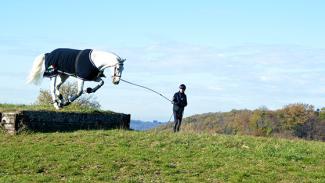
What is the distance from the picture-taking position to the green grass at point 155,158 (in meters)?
13.1

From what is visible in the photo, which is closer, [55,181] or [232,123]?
[55,181]

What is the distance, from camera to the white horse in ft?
63.7

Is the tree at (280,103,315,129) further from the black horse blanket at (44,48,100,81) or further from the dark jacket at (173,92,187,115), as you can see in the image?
the black horse blanket at (44,48,100,81)

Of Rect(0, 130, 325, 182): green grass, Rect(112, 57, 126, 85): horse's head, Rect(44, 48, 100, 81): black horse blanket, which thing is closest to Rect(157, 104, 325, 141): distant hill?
Rect(44, 48, 100, 81): black horse blanket

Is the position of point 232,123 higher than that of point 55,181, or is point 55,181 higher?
point 232,123

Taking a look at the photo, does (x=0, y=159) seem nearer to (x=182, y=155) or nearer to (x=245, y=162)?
(x=182, y=155)

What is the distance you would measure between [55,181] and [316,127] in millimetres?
33869

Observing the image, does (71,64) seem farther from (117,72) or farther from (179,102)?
(179,102)

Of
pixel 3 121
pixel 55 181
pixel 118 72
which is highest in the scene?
pixel 118 72

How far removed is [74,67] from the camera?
2012 centimetres

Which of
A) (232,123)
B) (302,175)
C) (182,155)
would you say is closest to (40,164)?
(182,155)

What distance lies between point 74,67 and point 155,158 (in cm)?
661

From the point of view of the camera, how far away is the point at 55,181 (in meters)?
12.7

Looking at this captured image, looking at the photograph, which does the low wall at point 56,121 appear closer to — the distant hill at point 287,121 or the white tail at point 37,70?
the white tail at point 37,70
